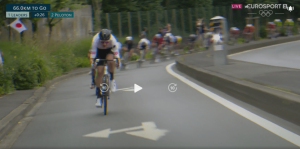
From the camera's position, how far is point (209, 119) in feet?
24.1

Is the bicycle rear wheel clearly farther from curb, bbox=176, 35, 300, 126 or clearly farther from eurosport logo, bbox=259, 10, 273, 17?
eurosport logo, bbox=259, 10, 273, 17

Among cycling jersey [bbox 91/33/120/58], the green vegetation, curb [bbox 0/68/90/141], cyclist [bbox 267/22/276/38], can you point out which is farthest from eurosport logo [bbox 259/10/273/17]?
cycling jersey [bbox 91/33/120/58]

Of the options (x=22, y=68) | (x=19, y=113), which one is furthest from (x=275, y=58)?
(x=19, y=113)

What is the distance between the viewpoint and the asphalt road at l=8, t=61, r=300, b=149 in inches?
233

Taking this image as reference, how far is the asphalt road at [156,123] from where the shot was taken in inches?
233

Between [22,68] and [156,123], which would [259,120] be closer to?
[156,123]

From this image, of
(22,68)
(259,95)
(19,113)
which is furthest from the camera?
(22,68)

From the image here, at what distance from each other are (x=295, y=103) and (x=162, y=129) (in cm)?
196

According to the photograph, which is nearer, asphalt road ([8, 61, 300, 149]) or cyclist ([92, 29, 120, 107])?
asphalt road ([8, 61, 300, 149])

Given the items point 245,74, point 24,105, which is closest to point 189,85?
point 245,74

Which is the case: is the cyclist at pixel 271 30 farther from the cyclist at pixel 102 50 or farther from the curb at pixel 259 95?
the cyclist at pixel 102 50

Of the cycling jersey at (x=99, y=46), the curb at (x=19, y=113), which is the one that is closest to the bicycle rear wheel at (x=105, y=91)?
the cycling jersey at (x=99, y=46)

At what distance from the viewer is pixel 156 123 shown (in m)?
7.33
